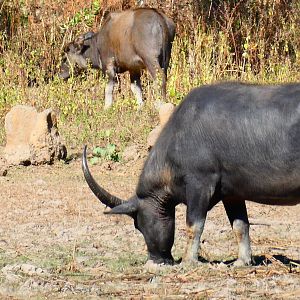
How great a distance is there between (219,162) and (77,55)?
12.3 m

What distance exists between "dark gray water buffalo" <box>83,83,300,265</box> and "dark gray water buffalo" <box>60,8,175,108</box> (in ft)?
25.1

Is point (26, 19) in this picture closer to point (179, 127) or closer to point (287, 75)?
point (287, 75)

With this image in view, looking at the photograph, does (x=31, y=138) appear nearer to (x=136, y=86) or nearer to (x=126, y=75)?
(x=136, y=86)

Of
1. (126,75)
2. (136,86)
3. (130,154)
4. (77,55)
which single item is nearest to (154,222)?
(130,154)

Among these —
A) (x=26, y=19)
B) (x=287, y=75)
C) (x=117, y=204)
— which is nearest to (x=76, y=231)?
(x=117, y=204)

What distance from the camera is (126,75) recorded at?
20.0 m

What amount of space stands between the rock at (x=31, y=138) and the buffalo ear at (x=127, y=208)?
4.96 meters

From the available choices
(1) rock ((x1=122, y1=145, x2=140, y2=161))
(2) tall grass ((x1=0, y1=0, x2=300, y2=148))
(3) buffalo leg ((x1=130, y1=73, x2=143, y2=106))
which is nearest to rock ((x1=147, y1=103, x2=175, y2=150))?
(1) rock ((x1=122, y1=145, x2=140, y2=161))

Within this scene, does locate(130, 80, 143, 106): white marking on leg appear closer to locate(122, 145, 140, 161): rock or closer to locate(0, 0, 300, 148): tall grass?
locate(0, 0, 300, 148): tall grass

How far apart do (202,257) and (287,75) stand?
8633 mm

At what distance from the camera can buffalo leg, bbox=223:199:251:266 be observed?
8.49 metres

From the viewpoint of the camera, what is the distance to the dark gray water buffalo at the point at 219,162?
7.86 meters

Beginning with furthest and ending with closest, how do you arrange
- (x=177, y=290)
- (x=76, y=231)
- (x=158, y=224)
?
(x=76, y=231), (x=158, y=224), (x=177, y=290)

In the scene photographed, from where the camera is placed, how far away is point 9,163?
13.4 meters
